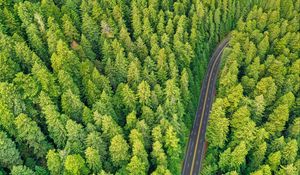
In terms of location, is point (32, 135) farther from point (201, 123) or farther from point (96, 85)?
point (201, 123)

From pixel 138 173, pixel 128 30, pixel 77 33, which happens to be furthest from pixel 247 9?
pixel 138 173

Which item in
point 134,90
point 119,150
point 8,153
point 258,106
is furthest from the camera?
point 134,90

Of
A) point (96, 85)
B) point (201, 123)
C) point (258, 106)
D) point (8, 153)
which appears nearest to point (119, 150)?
point (96, 85)

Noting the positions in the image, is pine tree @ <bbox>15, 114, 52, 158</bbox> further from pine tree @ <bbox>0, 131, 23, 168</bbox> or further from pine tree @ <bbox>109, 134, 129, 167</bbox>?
pine tree @ <bbox>109, 134, 129, 167</bbox>

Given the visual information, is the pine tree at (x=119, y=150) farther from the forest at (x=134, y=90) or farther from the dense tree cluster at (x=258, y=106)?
the dense tree cluster at (x=258, y=106)

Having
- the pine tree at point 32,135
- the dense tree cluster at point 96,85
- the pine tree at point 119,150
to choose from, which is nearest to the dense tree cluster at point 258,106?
the dense tree cluster at point 96,85
